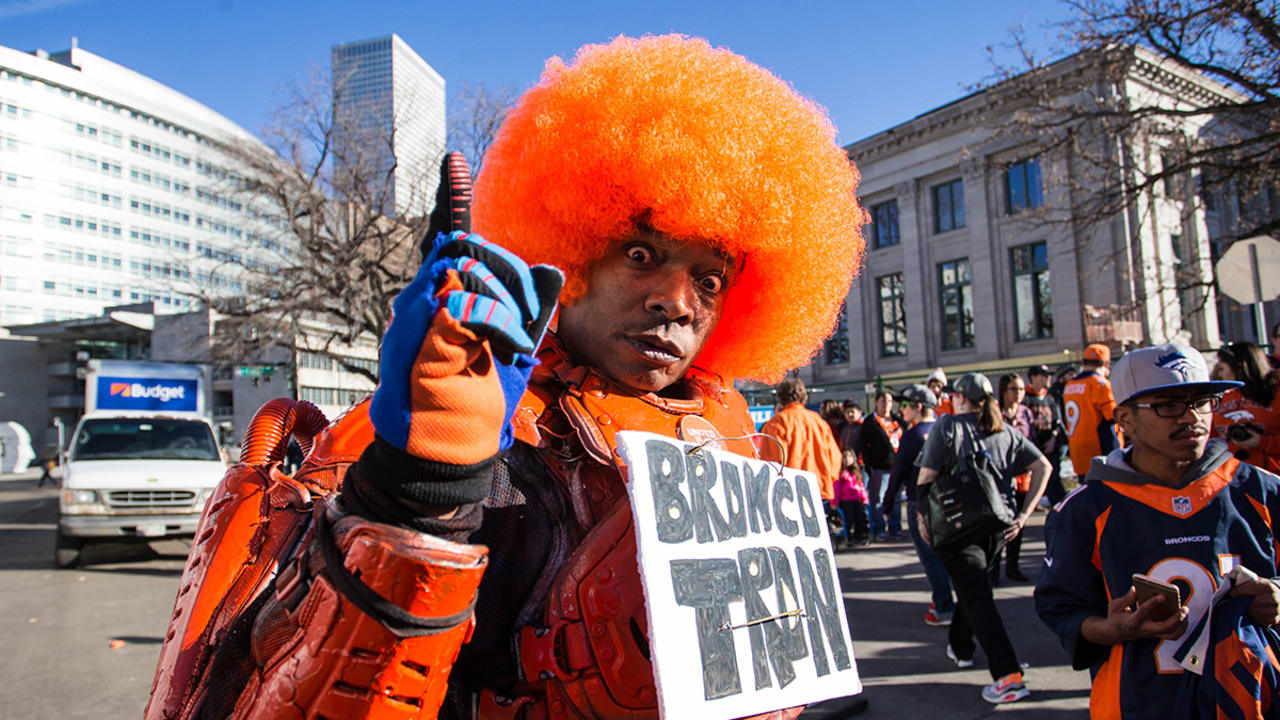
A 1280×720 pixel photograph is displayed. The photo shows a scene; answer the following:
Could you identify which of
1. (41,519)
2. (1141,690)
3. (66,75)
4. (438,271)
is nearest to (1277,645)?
(1141,690)

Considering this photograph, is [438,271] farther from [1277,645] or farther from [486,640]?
[1277,645]

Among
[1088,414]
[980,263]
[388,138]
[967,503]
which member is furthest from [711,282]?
[980,263]

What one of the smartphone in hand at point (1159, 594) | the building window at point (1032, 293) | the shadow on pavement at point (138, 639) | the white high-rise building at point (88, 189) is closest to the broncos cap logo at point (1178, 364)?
the smartphone in hand at point (1159, 594)

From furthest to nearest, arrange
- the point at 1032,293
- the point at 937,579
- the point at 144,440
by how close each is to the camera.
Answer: the point at 1032,293 < the point at 144,440 < the point at 937,579

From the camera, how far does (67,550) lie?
9.12 m

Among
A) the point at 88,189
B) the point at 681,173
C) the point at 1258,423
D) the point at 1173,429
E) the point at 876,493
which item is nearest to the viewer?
the point at 681,173

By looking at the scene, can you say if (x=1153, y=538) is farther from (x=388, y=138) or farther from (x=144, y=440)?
(x=388, y=138)

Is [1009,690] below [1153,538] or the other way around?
below

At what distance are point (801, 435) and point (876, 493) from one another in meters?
4.06

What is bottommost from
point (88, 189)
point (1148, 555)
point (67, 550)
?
point (67, 550)

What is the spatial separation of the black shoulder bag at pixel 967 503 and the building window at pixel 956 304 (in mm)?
25636

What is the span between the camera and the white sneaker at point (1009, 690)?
421cm

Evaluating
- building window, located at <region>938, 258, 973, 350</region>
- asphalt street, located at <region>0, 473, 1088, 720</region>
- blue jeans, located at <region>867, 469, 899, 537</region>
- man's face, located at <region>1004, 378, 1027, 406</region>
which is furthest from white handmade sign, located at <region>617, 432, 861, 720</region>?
building window, located at <region>938, 258, 973, 350</region>

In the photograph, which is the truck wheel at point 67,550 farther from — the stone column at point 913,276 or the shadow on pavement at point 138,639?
the stone column at point 913,276
